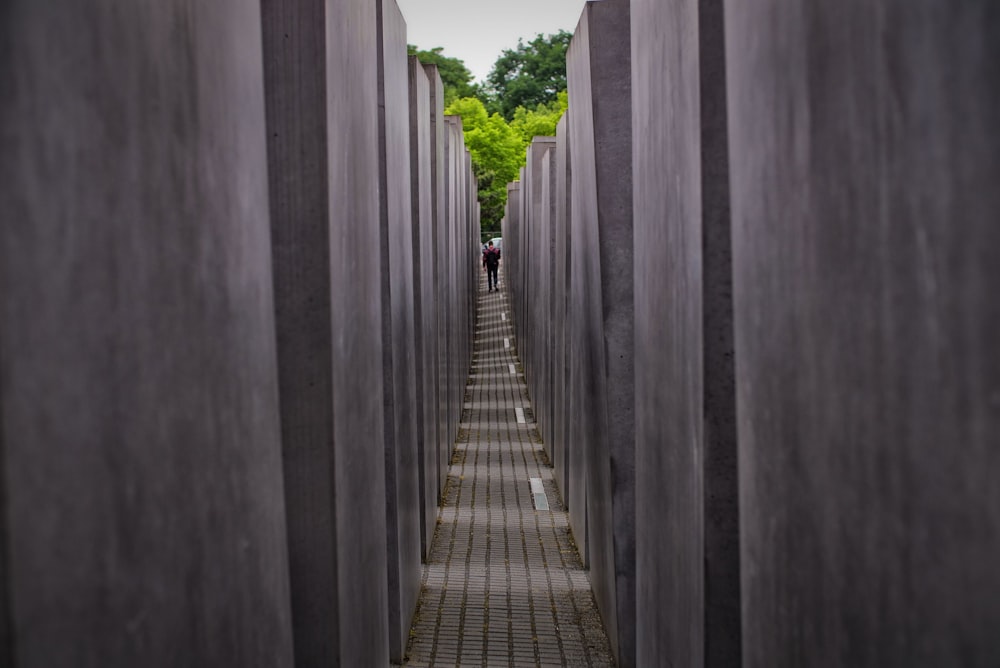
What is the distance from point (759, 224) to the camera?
2.56 meters

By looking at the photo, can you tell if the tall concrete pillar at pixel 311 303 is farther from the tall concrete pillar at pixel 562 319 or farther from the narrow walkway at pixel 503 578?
the tall concrete pillar at pixel 562 319

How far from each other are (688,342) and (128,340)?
6.68 feet

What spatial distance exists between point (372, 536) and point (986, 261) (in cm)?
367

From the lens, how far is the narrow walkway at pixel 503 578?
6.48 metres

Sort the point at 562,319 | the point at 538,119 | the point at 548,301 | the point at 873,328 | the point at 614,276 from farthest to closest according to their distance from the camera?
1. the point at 538,119
2. the point at 548,301
3. the point at 562,319
4. the point at 614,276
5. the point at 873,328

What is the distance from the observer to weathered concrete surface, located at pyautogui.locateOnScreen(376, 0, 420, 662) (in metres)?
5.54

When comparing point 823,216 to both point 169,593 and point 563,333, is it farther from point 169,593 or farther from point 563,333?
point 563,333

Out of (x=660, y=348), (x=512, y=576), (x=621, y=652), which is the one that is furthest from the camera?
(x=512, y=576)

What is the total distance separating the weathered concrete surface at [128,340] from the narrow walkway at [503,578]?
12.9ft

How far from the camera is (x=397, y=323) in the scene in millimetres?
6047

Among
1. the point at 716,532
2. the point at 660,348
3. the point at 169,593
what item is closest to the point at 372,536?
the point at 660,348

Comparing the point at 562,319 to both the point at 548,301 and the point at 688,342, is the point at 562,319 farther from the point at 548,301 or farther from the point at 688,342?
the point at 688,342

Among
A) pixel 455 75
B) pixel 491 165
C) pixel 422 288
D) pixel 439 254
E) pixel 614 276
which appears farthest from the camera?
pixel 455 75

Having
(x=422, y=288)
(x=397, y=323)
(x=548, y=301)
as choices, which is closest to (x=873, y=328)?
(x=397, y=323)
